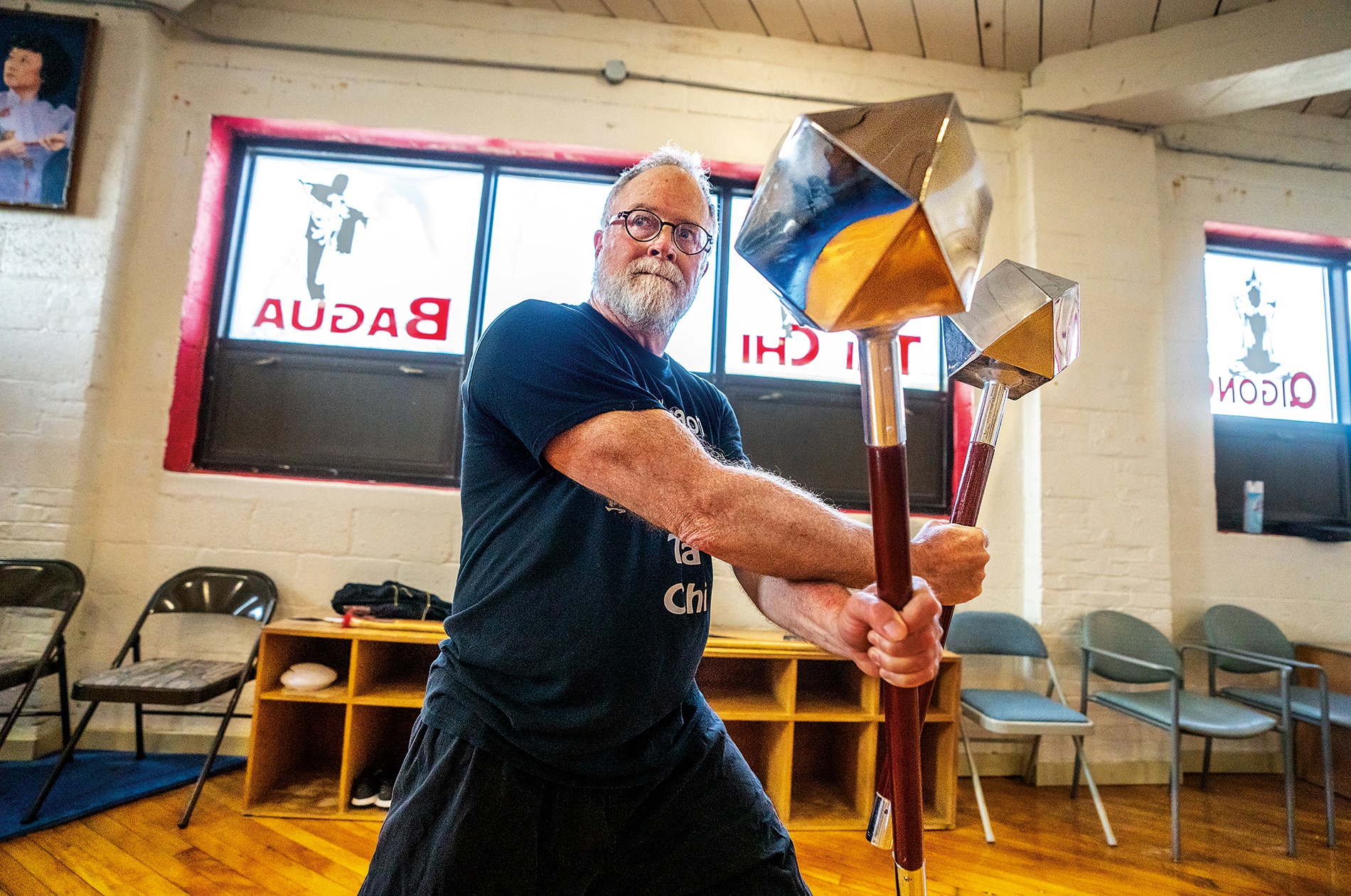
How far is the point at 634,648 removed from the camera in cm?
93

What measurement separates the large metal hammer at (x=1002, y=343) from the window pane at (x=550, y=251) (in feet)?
8.58

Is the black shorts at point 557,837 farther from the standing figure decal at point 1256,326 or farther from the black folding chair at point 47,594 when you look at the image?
the standing figure decal at point 1256,326

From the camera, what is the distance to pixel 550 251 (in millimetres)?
3398

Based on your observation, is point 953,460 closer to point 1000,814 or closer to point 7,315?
point 1000,814

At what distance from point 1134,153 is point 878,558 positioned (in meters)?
4.13

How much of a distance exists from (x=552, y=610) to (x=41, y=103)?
151 inches

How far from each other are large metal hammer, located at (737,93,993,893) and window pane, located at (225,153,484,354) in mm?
3013

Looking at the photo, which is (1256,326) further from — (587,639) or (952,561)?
(587,639)

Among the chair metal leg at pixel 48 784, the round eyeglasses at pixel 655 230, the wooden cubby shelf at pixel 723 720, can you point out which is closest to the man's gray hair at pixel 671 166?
the round eyeglasses at pixel 655 230

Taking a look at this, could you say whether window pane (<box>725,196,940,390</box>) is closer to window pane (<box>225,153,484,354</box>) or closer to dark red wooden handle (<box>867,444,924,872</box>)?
window pane (<box>225,153,484,354</box>)

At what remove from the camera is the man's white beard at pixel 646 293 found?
1.12 m

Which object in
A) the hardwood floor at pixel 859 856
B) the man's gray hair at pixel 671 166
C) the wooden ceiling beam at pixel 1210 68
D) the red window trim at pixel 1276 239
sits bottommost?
the hardwood floor at pixel 859 856

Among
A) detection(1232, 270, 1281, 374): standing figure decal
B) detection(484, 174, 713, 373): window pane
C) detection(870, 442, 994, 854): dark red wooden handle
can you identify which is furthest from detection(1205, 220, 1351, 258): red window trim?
detection(870, 442, 994, 854): dark red wooden handle

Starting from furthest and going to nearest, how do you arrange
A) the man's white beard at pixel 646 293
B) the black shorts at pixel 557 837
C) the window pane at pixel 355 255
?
1. the window pane at pixel 355 255
2. the man's white beard at pixel 646 293
3. the black shorts at pixel 557 837
